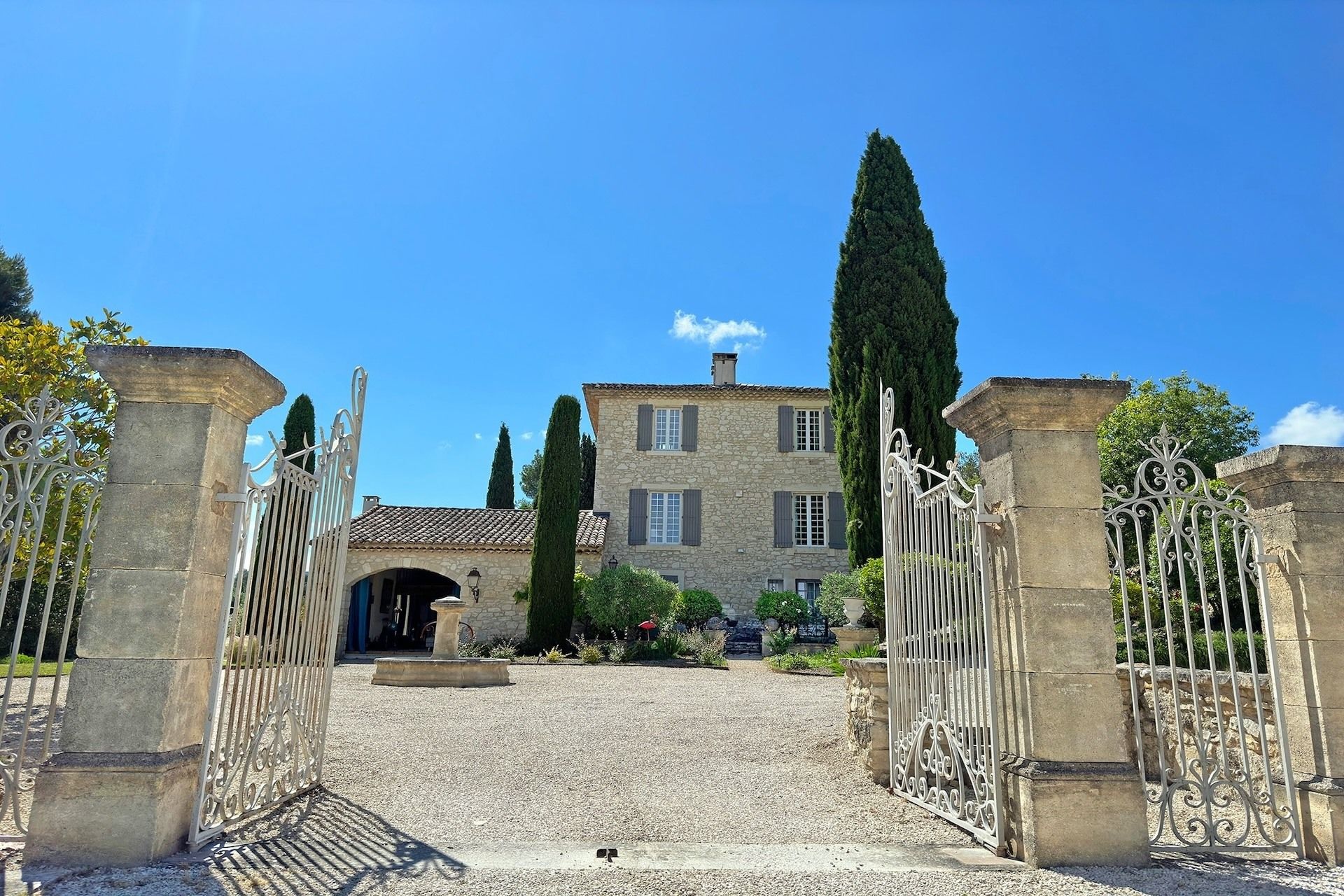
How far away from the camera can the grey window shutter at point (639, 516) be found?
2169 cm

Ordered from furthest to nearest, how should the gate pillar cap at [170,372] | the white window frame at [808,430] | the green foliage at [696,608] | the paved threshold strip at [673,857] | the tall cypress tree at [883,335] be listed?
the white window frame at [808,430] < the green foliage at [696,608] < the tall cypress tree at [883,335] < the gate pillar cap at [170,372] < the paved threshold strip at [673,857]

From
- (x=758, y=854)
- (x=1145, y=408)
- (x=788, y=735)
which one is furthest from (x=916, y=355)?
(x=758, y=854)

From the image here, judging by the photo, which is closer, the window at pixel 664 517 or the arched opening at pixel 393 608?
the arched opening at pixel 393 608

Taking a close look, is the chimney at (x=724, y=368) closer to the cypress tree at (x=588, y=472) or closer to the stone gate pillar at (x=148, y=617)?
the cypress tree at (x=588, y=472)

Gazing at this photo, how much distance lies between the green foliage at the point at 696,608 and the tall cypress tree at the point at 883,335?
14.0ft

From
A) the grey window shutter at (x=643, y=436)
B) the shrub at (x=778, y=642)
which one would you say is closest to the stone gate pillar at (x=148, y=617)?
the shrub at (x=778, y=642)

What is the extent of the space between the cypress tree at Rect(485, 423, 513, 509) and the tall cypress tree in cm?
1616

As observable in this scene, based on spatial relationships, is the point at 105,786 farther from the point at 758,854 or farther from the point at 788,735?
the point at 788,735

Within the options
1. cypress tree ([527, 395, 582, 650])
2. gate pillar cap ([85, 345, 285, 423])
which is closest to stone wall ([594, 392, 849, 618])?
cypress tree ([527, 395, 582, 650])

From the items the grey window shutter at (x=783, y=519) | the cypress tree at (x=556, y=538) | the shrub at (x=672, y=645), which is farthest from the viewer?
the grey window shutter at (x=783, y=519)

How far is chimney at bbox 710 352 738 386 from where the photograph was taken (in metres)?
24.1

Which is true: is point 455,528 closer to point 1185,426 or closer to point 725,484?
point 725,484

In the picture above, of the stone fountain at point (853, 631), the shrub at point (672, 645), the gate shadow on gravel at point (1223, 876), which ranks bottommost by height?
the gate shadow on gravel at point (1223, 876)

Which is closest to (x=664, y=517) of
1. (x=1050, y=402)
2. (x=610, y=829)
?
(x=610, y=829)
